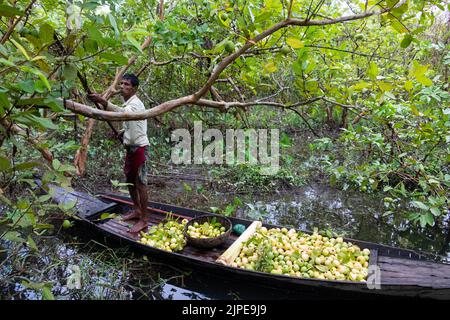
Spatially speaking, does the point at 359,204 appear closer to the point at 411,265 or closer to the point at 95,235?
Result: the point at 411,265

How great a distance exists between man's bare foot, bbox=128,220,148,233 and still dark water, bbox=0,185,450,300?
24cm

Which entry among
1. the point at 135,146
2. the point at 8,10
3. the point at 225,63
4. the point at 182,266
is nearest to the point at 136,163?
the point at 135,146

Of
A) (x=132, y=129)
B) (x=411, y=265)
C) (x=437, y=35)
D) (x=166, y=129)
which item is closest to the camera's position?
(x=411, y=265)

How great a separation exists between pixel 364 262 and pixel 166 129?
19.7ft

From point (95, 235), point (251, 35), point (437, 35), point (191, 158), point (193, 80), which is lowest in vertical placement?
point (95, 235)

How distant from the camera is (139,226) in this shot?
381 centimetres

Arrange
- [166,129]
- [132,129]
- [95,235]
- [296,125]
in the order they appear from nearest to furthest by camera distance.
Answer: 1. [132,129]
2. [95,235]
3. [166,129]
4. [296,125]

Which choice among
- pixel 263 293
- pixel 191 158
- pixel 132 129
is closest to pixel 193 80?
pixel 191 158

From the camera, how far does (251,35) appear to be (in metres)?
1.70

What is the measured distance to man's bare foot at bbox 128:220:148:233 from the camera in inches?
147

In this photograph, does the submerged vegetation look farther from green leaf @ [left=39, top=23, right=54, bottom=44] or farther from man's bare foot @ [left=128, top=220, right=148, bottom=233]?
man's bare foot @ [left=128, top=220, right=148, bottom=233]

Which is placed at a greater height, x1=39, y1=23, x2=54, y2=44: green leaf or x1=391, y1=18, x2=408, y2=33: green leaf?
x1=391, y1=18, x2=408, y2=33: green leaf

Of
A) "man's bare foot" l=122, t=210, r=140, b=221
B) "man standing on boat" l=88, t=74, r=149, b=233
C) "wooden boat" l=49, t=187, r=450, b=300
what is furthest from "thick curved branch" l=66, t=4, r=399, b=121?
"man's bare foot" l=122, t=210, r=140, b=221

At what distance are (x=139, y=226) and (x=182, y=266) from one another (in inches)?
31.0
